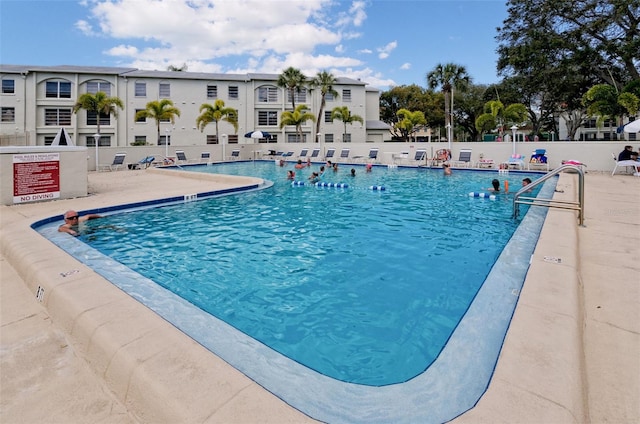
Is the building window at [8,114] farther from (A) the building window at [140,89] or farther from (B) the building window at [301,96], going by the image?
(B) the building window at [301,96]

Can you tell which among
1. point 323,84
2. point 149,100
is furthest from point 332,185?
point 149,100

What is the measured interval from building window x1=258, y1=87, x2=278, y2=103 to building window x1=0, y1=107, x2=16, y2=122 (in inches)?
828

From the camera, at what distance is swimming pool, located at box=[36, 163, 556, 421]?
127 inches

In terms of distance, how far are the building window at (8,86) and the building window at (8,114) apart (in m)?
1.37

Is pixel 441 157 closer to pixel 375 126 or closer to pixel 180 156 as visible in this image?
pixel 180 156

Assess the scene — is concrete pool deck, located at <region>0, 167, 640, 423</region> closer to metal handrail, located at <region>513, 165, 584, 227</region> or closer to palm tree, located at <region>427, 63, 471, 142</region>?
metal handrail, located at <region>513, 165, 584, 227</region>

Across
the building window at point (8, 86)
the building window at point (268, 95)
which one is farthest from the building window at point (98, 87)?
the building window at point (268, 95)

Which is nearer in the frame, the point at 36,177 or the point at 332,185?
the point at 36,177

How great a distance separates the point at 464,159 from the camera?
67.3 feet

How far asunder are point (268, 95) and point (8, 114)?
22468mm

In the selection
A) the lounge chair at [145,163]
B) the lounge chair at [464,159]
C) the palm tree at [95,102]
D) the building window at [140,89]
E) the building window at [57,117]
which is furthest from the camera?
the building window at [140,89]

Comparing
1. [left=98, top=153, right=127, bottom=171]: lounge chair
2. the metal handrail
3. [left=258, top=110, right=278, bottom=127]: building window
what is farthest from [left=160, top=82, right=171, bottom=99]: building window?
the metal handrail

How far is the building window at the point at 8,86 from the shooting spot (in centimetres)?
3084

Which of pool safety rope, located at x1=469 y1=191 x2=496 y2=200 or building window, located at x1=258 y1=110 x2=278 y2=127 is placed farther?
building window, located at x1=258 y1=110 x2=278 y2=127
